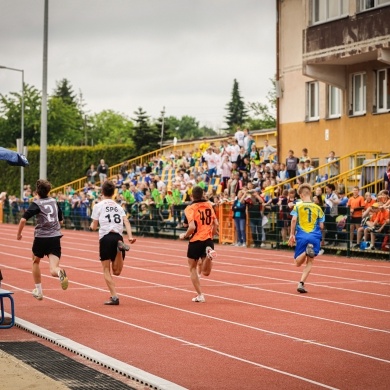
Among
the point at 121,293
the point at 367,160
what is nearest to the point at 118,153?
the point at 367,160

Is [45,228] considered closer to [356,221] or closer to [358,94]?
[356,221]

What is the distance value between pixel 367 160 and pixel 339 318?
62.5ft

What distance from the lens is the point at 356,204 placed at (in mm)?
27953

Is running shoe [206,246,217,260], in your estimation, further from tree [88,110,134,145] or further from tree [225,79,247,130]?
tree [225,79,247,130]

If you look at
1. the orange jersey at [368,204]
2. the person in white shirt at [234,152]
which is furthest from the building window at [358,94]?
the orange jersey at [368,204]

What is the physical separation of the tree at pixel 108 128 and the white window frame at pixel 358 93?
255ft

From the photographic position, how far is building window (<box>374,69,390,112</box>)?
34.6 metres

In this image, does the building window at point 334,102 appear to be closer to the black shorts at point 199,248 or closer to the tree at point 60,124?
the black shorts at point 199,248

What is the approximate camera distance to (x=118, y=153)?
7238 centimetres

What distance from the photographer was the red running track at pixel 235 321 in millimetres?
10250

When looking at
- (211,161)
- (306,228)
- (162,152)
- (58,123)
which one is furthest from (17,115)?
(306,228)

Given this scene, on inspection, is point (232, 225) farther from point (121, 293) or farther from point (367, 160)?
point (121, 293)

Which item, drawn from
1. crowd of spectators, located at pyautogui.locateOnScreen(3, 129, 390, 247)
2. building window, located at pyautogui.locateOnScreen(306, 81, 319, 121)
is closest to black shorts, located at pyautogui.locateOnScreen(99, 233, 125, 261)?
crowd of spectators, located at pyautogui.locateOnScreen(3, 129, 390, 247)

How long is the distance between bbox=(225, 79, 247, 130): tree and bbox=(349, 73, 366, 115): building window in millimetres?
86170
